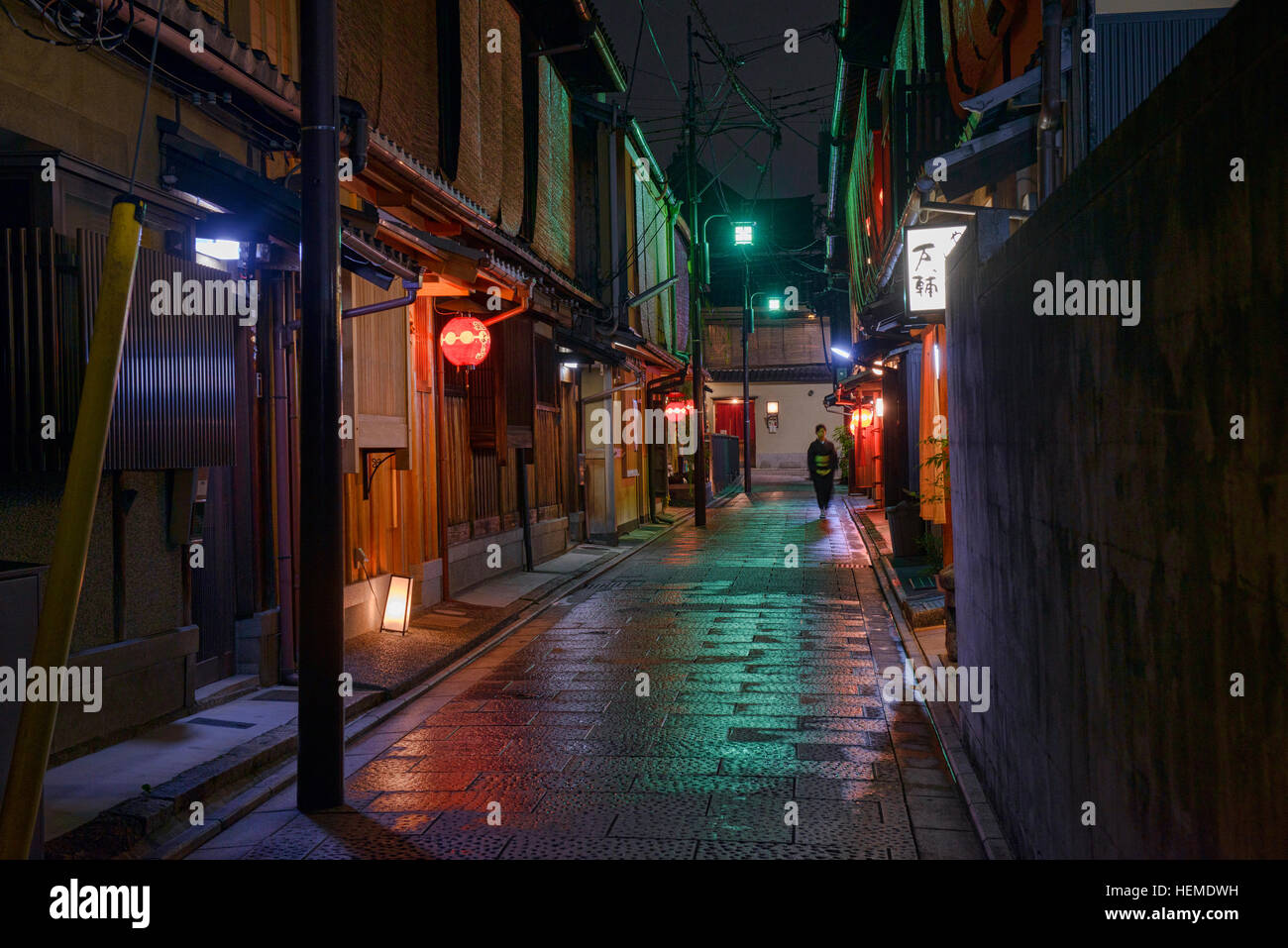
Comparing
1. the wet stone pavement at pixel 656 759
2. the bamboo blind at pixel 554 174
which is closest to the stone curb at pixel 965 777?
the wet stone pavement at pixel 656 759

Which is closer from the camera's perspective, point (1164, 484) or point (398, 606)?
point (1164, 484)

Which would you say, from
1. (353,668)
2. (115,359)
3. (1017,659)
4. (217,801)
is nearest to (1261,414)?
(1017,659)

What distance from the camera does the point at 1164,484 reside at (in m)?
3.40

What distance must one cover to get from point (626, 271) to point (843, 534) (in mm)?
9740

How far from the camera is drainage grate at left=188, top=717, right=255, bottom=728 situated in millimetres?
8938

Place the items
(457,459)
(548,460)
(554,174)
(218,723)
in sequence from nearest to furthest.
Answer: (218,723)
(457,459)
(554,174)
(548,460)

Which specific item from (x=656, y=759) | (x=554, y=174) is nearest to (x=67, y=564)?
(x=656, y=759)

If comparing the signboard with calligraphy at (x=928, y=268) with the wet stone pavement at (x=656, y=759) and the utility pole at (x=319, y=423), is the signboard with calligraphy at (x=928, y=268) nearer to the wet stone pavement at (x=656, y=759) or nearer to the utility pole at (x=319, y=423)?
the wet stone pavement at (x=656, y=759)

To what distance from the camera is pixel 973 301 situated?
7594 millimetres

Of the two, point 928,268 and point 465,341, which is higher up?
point 928,268

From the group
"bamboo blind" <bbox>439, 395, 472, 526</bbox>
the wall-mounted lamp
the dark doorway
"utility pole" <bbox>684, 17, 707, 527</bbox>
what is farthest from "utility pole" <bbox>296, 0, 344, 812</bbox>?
"utility pole" <bbox>684, 17, 707, 527</bbox>

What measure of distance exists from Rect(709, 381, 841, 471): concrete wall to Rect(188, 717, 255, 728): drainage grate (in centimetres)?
5626

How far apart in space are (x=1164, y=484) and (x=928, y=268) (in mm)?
10400

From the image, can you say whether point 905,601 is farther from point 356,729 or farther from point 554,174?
point 554,174
